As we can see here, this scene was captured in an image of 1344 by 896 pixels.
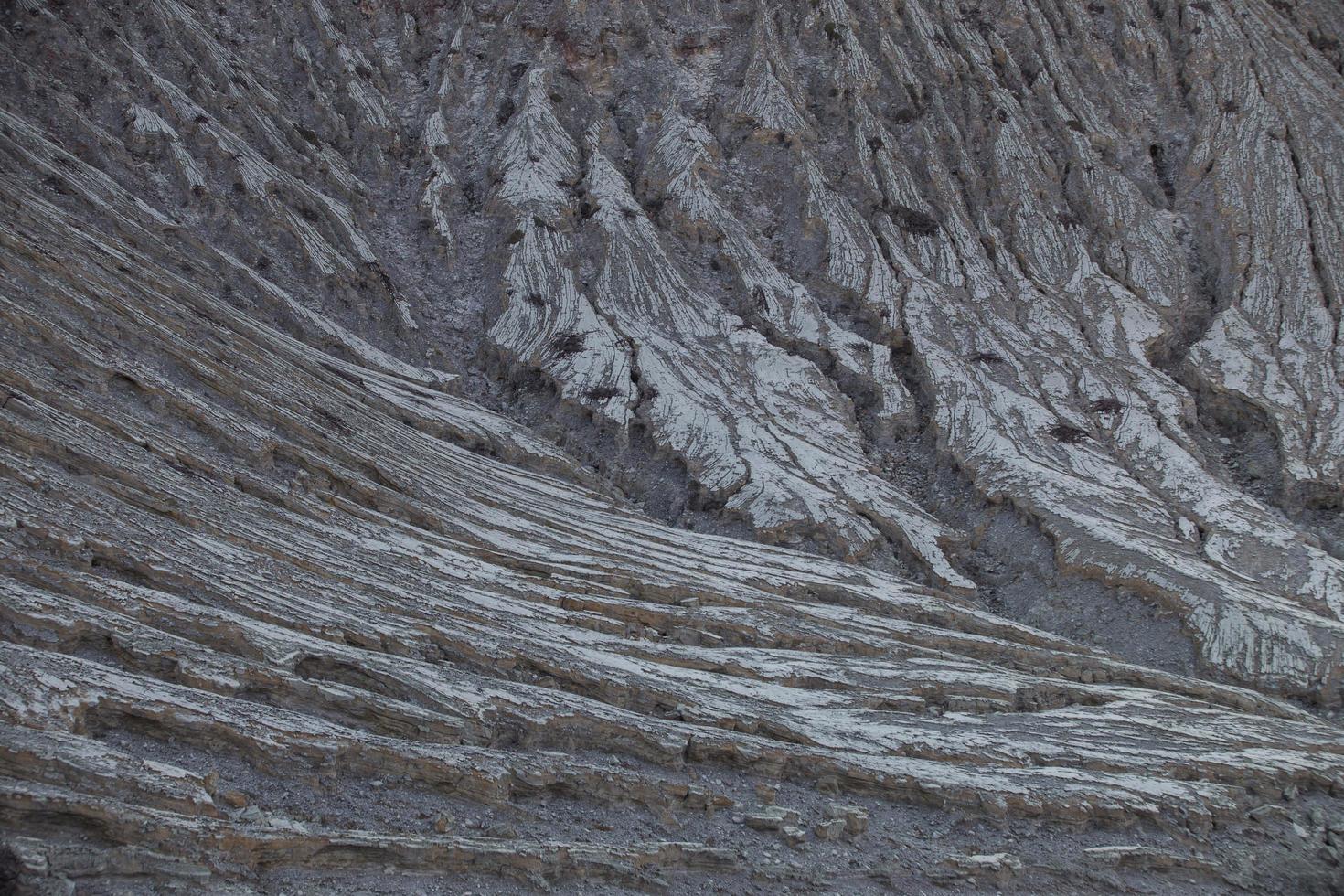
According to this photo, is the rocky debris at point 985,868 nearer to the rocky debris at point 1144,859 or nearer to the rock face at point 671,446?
the rock face at point 671,446

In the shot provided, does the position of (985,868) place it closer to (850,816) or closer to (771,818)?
(850,816)

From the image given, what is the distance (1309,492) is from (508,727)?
21.3 m

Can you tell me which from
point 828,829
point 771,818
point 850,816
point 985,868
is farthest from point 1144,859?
point 771,818

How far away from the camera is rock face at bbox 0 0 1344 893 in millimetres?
10734

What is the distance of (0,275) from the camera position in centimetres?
1631

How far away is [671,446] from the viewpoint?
77.2 feet

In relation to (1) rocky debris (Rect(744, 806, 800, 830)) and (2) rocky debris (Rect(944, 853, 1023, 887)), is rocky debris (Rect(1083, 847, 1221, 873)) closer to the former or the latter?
(2) rocky debris (Rect(944, 853, 1023, 887))

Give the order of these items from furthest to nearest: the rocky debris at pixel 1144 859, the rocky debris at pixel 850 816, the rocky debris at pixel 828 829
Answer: the rocky debris at pixel 1144 859, the rocky debris at pixel 850 816, the rocky debris at pixel 828 829

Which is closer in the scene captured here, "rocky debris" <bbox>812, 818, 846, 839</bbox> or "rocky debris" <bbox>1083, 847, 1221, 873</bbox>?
"rocky debris" <bbox>812, 818, 846, 839</bbox>

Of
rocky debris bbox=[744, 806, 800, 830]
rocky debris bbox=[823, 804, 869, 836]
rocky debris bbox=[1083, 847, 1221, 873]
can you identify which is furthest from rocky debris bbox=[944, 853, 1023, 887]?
rocky debris bbox=[744, 806, 800, 830]

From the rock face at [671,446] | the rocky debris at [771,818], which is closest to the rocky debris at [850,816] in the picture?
the rock face at [671,446]

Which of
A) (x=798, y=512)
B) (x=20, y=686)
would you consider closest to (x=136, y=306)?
(x=20, y=686)

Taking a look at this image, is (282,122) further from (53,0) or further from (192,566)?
(192,566)

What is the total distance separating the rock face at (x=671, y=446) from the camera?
1073 centimetres
